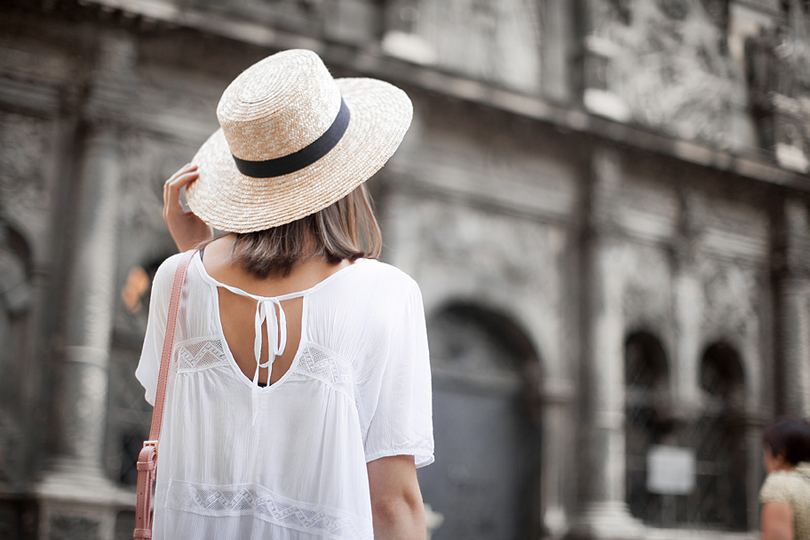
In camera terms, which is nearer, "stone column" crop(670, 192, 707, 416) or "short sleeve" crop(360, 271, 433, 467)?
"short sleeve" crop(360, 271, 433, 467)

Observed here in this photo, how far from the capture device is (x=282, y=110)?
150 cm

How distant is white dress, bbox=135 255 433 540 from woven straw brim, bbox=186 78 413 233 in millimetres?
157

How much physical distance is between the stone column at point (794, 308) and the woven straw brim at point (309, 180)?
10581 millimetres

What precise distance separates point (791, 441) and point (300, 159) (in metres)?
3.01

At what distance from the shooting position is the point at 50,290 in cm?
693

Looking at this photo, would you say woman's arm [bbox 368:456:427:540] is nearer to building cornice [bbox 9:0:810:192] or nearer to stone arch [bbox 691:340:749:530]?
building cornice [bbox 9:0:810:192]

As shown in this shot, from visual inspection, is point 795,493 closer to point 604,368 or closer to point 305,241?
point 305,241

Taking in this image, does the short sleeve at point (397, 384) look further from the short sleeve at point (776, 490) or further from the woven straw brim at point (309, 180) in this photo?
the short sleeve at point (776, 490)

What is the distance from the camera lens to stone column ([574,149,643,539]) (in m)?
8.82

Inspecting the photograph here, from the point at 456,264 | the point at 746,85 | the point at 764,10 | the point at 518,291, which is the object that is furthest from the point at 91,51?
the point at 764,10

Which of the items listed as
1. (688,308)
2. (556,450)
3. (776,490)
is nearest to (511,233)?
(556,450)

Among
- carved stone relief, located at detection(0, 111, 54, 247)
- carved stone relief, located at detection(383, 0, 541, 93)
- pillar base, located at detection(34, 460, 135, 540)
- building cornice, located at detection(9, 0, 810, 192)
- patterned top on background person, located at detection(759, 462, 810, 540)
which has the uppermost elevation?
carved stone relief, located at detection(383, 0, 541, 93)

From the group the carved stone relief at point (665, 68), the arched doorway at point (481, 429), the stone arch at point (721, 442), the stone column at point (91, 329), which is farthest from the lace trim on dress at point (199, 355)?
the stone arch at point (721, 442)

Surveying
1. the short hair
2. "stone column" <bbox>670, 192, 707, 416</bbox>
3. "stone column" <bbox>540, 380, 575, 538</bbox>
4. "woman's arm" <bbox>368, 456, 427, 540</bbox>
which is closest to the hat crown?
"woman's arm" <bbox>368, 456, 427, 540</bbox>
